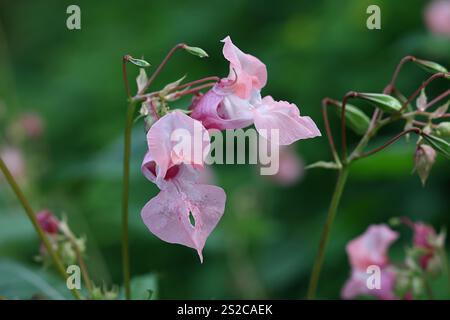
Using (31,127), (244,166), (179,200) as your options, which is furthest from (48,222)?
(244,166)

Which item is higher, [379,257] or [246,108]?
[246,108]

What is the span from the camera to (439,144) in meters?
1.05

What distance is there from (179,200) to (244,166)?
6.43 feet

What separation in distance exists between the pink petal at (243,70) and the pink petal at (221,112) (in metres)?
0.02

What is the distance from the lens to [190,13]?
3773mm

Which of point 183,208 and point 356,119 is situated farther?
point 356,119

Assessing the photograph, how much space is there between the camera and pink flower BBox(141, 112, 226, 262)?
3.23 feet

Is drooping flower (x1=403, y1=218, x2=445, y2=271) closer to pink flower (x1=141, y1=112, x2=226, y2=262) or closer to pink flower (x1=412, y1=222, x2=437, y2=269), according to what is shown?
pink flower (x1=412, y1=222, x2=437, y2=269)

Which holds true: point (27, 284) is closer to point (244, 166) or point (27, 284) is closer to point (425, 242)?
point (425, 242)

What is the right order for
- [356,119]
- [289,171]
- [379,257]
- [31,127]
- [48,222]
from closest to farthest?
[356,119] → [48,222] → [379,257] → [31,127] → [289,171]

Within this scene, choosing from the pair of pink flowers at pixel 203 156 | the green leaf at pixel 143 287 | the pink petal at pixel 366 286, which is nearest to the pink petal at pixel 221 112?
the pair of pink flowers at pixel 203 156

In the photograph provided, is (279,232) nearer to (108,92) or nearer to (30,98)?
(108,92)

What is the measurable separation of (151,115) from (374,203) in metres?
1.58

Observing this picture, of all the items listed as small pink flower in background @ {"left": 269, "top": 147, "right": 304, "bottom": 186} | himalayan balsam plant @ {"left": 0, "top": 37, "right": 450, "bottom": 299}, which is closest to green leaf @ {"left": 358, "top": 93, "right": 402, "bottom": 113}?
himalayan balsam plant @ {"left": 0, "top": 37, "right": 450, "bottom": 299}
